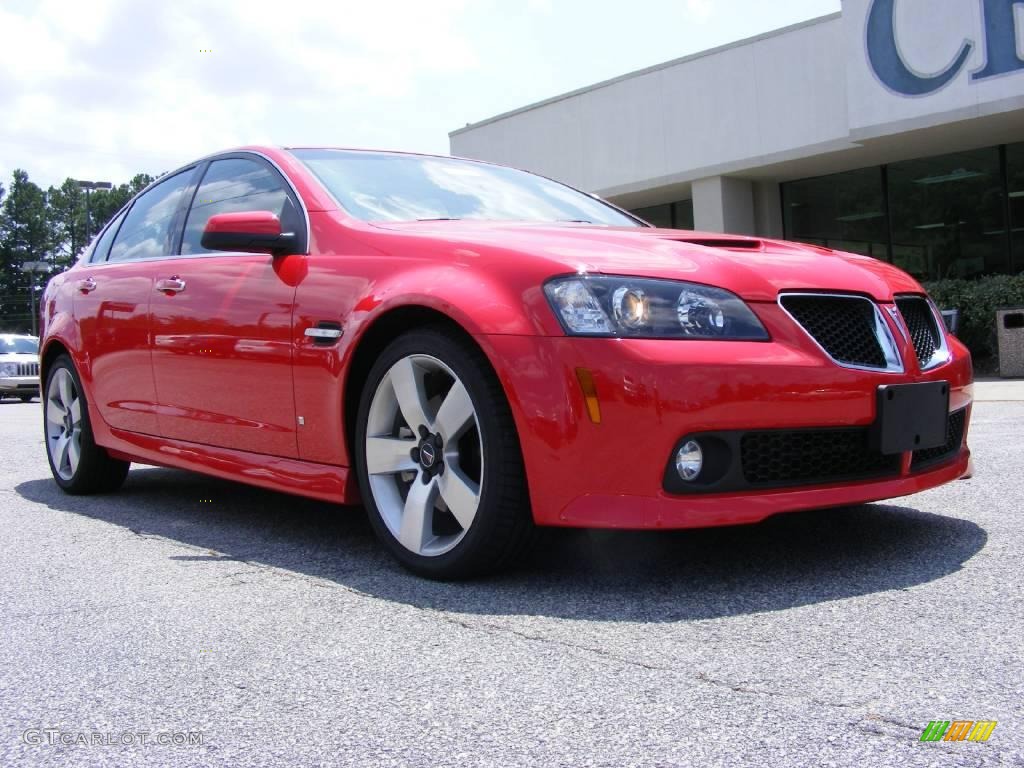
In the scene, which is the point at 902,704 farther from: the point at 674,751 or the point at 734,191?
the point at 734,191

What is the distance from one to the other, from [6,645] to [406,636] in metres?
1.03

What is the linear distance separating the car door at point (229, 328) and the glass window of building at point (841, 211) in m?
14.0

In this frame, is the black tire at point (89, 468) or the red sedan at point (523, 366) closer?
the red sedan at point (523, 366)

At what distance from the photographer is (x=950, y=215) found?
16312mm

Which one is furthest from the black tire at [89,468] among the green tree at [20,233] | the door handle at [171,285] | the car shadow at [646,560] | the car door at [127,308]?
the green tree at [20,233]

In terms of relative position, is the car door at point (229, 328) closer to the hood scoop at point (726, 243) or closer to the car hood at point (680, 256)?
the car hood at point (680, 256)

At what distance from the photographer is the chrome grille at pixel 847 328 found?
10.0 ft

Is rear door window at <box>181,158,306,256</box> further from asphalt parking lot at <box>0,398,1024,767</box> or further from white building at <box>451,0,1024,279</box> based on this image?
white building at <box>451,0,1024,279</box>

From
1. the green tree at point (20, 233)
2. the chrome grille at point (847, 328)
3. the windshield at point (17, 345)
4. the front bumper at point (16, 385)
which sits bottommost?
the front bumper at point (16, 385)

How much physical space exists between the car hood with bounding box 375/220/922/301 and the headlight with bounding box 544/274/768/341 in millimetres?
36

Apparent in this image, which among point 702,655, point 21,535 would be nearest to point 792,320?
point 702,655

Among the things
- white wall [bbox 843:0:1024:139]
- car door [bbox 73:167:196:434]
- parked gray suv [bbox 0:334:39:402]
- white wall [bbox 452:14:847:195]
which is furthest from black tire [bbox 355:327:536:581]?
parked gray suv [bbox 0:334:39:402]

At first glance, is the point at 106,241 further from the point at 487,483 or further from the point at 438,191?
the point at 487,483

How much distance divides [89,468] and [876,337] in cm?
385
